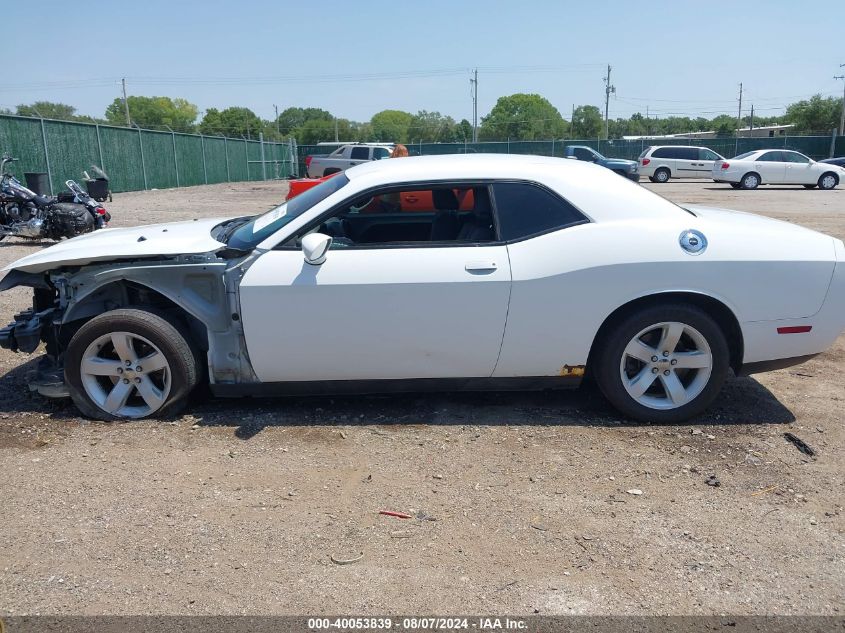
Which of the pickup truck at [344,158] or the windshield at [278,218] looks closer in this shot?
the windshield at [278,218]

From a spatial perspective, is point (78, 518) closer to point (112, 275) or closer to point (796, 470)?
point (112, 275)

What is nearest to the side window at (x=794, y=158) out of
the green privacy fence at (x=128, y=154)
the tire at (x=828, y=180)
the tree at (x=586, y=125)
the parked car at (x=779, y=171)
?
the parked car at (x=779, y=171)

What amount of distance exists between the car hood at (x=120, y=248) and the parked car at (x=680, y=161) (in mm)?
29908

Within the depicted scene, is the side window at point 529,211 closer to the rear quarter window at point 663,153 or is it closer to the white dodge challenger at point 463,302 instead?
the white dodge challenger at point 463,302

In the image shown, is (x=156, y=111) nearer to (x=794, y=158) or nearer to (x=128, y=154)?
(x=128, y=154)

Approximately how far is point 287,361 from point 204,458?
27.9 inches

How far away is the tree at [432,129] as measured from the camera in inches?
3486

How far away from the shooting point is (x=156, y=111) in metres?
124

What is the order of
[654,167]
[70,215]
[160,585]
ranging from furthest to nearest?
1. [654,167]
2. [70,215]
3. [160,585]

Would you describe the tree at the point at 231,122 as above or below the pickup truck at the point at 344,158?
above

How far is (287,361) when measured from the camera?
4.00 metres

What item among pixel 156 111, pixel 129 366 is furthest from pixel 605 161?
pixel 156 111

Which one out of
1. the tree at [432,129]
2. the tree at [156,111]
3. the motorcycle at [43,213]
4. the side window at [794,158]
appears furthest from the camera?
the tree at [156,111]

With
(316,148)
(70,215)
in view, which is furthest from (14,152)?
(316,148)
